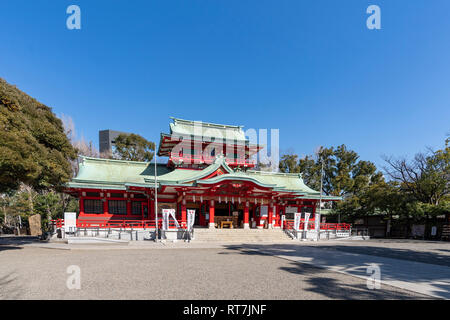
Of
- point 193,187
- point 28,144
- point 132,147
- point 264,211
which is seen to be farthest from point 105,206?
point 132,147

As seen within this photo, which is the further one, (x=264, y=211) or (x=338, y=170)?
(x=338, y=170)

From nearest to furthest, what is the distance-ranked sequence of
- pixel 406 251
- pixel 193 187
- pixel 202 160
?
pixel 406 251 → pixel 193 187 → pixel 202 160

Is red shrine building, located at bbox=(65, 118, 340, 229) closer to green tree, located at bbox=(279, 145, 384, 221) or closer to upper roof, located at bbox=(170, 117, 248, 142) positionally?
upper roof, located at bbox=(170, 117, 248, 142)

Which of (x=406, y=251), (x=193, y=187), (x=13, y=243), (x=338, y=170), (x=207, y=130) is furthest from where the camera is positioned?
(x=338, y=170)

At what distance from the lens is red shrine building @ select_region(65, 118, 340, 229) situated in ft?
65.9

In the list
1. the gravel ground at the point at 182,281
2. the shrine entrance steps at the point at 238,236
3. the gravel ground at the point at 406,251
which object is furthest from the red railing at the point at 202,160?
the gravel ground at the point at 182,281

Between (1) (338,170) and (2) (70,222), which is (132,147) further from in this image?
(1) (338,170)

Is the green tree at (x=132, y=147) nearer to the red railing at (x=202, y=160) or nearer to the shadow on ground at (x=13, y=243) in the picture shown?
the red railing at (x=202, y=160)

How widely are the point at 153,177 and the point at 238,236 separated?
1081 cm

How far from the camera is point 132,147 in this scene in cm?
4122

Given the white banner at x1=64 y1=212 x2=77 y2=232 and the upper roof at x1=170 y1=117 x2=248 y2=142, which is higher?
the upper roof at x1=170 y1=117 x2=248 y2=142

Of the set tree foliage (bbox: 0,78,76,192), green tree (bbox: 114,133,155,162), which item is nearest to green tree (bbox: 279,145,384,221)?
green tree (bbox: 114,133,155,162)

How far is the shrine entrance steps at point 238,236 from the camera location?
Answer: 18587mm

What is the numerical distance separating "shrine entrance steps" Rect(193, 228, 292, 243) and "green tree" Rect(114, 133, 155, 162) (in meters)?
26.6
